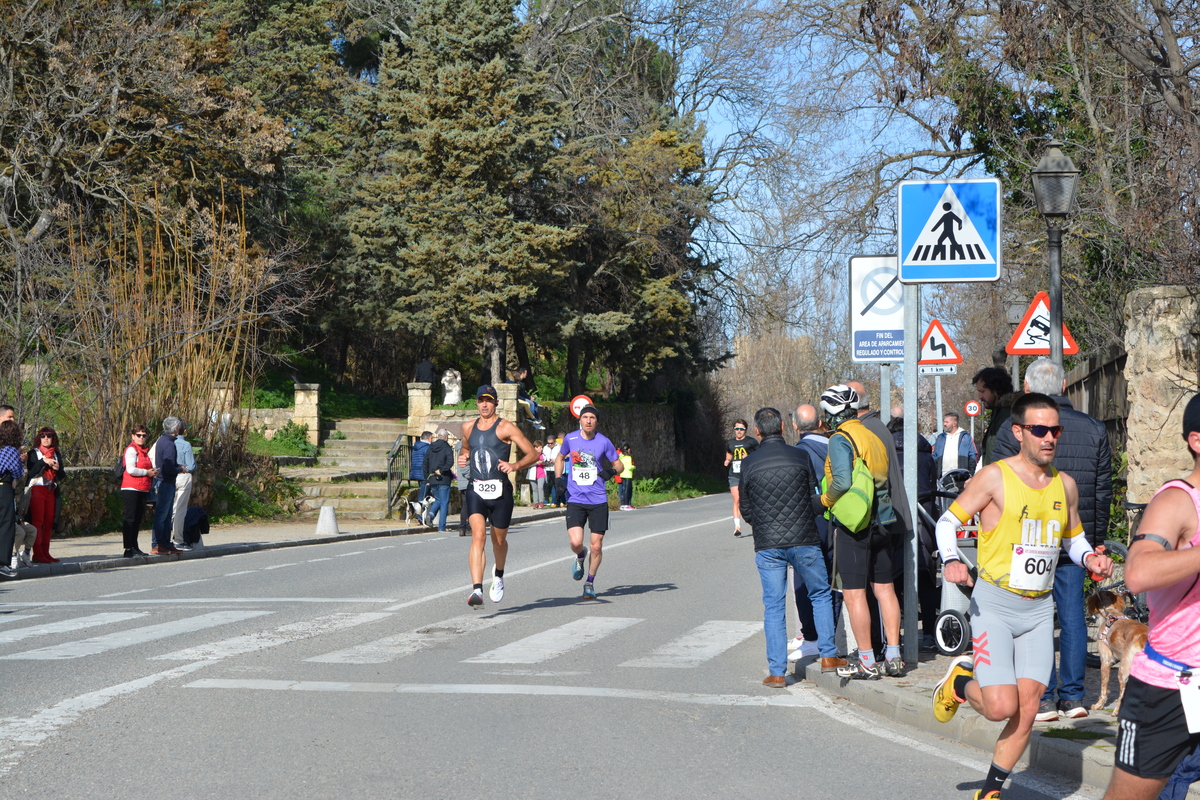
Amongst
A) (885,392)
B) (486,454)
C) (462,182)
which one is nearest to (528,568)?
(486,454)

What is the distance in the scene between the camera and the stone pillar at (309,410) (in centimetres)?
3409

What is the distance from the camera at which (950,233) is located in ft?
28.3

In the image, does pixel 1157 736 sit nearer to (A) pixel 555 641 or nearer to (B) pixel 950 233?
(B) pixel 950 233

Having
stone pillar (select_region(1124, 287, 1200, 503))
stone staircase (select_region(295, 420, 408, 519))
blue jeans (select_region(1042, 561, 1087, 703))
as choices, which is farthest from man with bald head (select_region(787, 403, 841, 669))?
stone staircase (select_region(295, 420, 408, 519))

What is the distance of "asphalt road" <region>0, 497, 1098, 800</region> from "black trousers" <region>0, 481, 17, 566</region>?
3.35ft

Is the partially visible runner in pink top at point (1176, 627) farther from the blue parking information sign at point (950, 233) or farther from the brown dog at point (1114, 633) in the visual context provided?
the blue parking information sign at point (950, 233)

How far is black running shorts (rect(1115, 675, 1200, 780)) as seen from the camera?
3.96 metres

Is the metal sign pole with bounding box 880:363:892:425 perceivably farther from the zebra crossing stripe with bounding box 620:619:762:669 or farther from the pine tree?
the pine tree

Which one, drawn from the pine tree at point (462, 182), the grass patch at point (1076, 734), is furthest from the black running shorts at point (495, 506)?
the pine tree at point (462, 182)

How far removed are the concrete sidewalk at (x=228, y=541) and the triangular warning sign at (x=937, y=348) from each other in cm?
1109

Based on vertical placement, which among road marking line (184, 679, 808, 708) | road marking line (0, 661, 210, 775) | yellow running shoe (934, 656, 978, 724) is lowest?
road marking line (184, 679, 808, 708)

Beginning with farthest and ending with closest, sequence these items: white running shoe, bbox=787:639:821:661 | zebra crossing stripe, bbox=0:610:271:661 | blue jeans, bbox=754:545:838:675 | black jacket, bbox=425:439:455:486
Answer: black jacket, bbox=425:439:455:486 → zebra crossing stripe, bbox=0:610:271:661 → white running shoe, bbox=787:639:821:661 → blue jeans, bbox=754:545:838:675

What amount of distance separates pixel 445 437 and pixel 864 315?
52.3 feet

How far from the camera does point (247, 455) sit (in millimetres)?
27156
